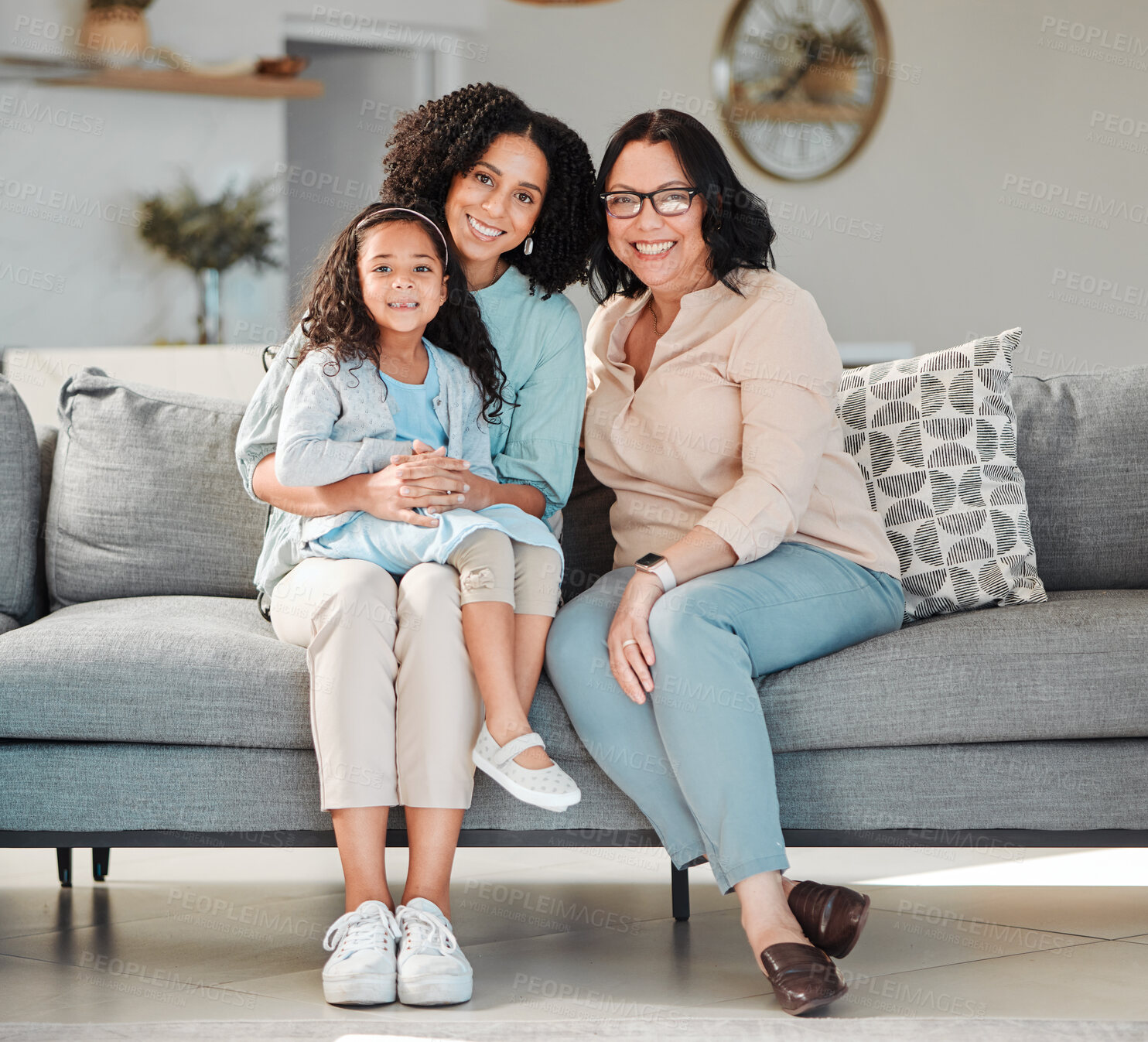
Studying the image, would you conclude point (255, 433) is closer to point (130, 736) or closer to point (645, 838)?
point (130, 736)

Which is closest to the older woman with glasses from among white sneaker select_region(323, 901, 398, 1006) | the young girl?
the young girl

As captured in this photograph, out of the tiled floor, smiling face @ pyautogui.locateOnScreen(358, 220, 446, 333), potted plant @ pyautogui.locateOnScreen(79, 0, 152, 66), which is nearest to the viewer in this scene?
the tiled floor

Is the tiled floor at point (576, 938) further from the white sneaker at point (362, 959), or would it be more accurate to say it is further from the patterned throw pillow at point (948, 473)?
the patterned throw pillow at point (948, 473)

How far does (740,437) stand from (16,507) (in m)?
1.24

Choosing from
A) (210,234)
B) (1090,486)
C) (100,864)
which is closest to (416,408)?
(100,864)

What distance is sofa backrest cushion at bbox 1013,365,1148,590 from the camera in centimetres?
211

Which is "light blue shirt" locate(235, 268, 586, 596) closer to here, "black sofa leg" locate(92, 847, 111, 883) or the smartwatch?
the smartwatch

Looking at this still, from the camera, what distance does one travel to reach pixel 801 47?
4.91 m

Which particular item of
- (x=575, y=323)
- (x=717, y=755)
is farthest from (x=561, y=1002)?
(x=575, y=323)

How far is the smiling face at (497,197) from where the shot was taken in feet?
6.24

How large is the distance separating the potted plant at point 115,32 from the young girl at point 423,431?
3.60 metres

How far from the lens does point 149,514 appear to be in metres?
2.17

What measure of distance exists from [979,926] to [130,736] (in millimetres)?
1278

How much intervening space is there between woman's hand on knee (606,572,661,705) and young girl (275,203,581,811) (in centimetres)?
11
